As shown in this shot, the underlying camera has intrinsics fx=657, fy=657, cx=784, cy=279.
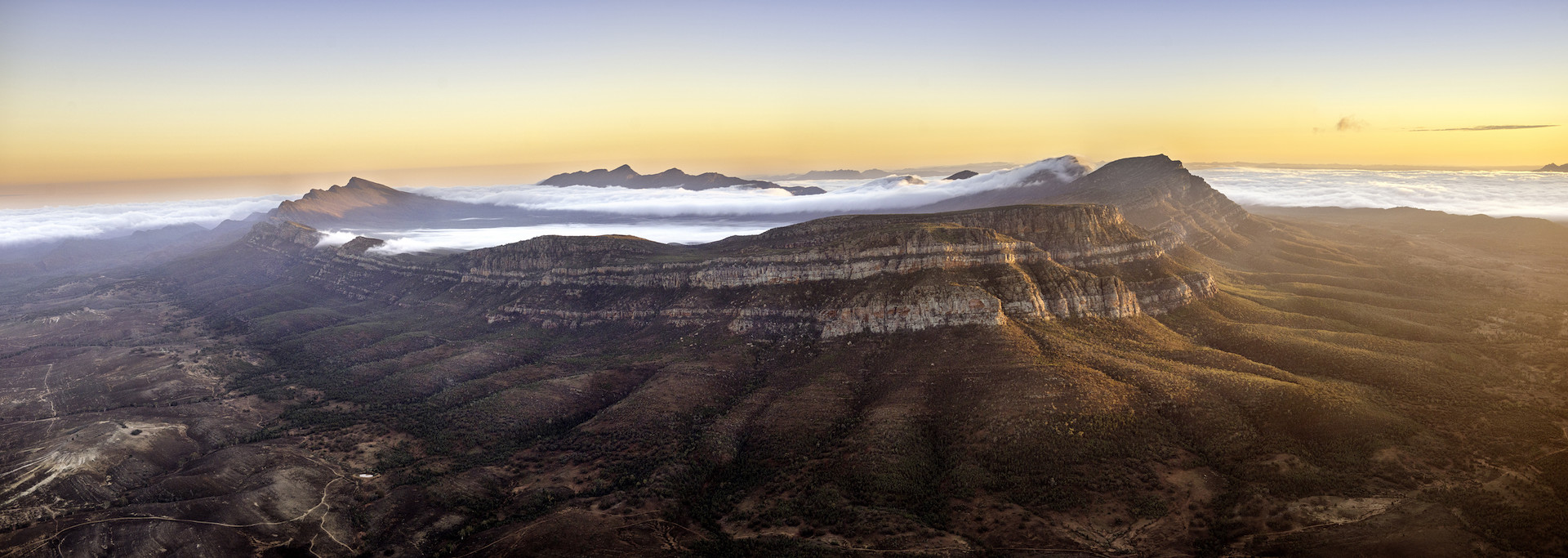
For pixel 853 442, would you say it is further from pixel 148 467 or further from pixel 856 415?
pixel 148 467

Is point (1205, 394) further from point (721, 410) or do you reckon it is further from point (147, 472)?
point (147, 472)

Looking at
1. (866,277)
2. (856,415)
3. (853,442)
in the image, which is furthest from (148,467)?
(866,277)

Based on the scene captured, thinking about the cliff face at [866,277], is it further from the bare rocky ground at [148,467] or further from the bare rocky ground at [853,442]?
the bare rocky ground at [148,467]

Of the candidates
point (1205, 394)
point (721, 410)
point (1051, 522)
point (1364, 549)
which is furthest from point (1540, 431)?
point (721, 410)

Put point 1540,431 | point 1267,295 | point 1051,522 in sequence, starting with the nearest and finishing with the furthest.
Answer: point 1051,522 < point 1540,431 < point 1267,295

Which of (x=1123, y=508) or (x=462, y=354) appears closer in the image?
(x=1123, y=508)

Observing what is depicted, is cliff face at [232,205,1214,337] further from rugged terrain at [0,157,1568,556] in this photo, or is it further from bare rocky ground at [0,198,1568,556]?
bare rocky ground at [0,198,1568,556]

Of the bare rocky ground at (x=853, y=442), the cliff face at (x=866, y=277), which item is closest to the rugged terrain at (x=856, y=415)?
the bare rocky ground at (x=853, y=442)
